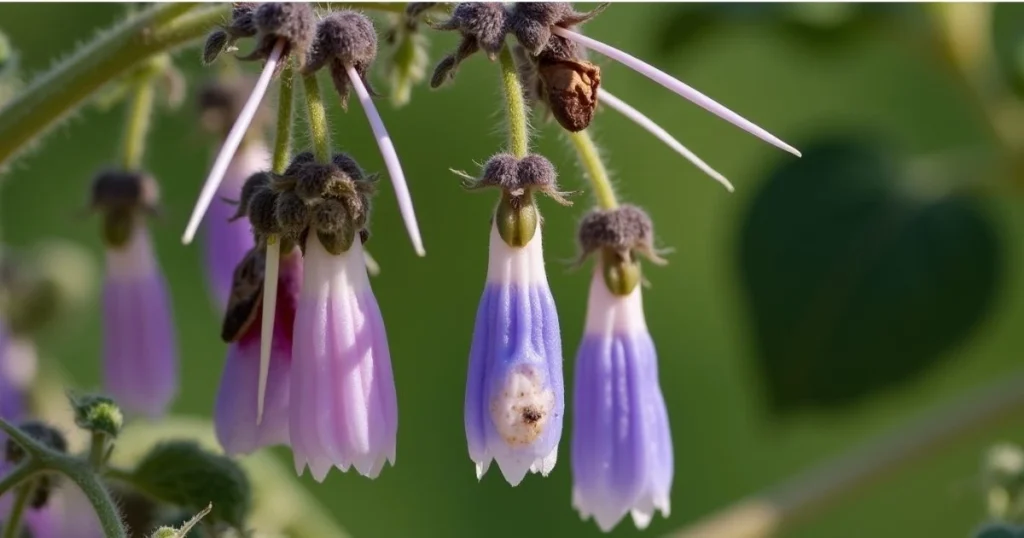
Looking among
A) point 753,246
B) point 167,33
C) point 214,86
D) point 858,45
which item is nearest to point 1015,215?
point 858,45

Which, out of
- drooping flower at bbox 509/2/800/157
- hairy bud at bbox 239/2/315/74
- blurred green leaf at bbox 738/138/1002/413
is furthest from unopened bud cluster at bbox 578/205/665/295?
blurred green leaf at bbox 738/138/1002/413

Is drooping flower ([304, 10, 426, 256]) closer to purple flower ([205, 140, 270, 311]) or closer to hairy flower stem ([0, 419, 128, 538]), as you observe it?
hairy flower stem ([0, 419, 128, 538])

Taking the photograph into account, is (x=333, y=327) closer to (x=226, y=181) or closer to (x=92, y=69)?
(x=92, y=69)

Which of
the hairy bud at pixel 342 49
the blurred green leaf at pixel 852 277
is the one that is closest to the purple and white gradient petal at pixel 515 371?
the hairy bud at pixel 342 49

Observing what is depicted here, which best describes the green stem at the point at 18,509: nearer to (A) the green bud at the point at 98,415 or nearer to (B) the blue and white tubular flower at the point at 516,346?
(A) the green bud at the point at 98,415

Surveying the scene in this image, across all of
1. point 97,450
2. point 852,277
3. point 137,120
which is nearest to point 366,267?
point 97,450

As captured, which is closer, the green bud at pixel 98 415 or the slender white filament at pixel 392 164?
the slender white filament at pixel 392 164

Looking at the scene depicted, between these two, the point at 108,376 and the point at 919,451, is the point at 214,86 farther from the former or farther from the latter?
the point at 919,451
